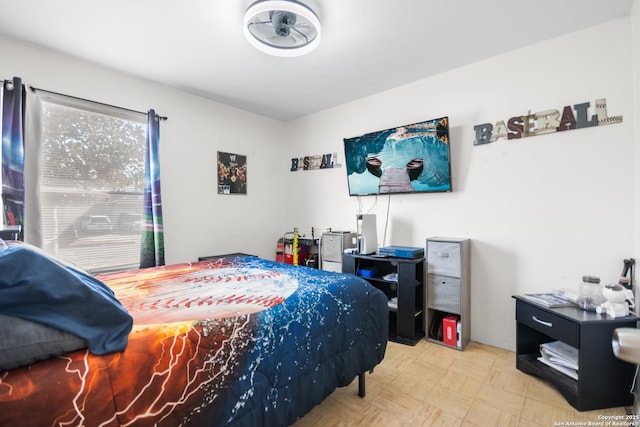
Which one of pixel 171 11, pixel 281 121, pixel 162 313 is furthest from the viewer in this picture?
pixel 281 121

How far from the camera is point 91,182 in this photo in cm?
269

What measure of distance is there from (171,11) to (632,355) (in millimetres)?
2704

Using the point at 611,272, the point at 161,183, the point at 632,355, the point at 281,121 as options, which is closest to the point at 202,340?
the point at 632,355

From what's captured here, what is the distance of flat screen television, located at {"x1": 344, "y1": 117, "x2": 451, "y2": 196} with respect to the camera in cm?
280

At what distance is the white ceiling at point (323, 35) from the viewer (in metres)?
1.95

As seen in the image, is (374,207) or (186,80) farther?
(374,207)

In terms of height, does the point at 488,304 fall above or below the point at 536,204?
below

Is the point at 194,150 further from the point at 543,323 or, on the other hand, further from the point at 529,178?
the point at 543,323

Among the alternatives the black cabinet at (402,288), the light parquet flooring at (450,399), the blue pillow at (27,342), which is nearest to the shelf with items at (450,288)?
the black cabinet at (402,288)

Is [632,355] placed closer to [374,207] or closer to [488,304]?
[488,304]

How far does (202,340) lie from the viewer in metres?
1.17

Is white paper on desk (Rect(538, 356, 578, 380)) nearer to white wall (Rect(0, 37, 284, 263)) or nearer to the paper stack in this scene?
the paper stack

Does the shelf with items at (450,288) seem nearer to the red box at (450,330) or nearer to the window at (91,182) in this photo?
the red box at (450,330)

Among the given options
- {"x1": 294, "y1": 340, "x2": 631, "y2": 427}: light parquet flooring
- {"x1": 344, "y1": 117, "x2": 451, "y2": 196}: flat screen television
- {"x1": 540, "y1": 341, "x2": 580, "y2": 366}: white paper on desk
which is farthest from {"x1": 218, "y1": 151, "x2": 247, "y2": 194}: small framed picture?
{"x1": 540, "y1": 341, "x2": 580, "y2": 366}: white paper on desk
